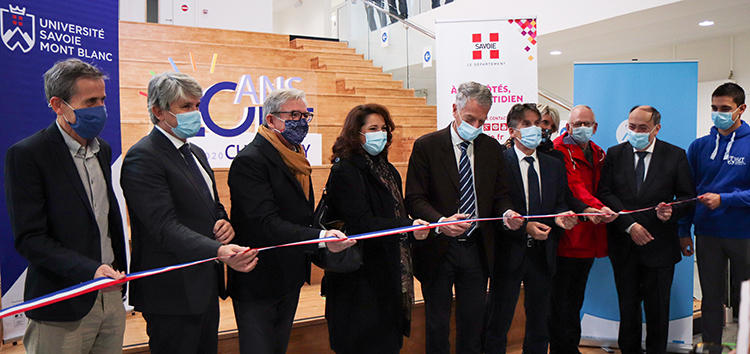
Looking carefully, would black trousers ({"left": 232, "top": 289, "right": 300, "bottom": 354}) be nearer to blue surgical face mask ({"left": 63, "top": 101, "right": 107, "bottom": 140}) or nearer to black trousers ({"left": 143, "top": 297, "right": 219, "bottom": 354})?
black trousers ({"left": 143, "top": 297, "right": 219, "bottom": 354})

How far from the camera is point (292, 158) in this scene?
2.15 m

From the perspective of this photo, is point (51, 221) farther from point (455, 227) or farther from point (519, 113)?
point (519, 113)

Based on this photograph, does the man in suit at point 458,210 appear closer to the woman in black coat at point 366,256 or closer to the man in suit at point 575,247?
the woman in black coat at point 366,256

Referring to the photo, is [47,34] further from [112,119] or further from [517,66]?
[517,66]

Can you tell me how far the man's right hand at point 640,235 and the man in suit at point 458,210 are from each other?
2.83 feet

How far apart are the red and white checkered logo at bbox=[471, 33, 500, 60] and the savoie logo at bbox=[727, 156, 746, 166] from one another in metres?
1.77

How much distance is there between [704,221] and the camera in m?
3.04

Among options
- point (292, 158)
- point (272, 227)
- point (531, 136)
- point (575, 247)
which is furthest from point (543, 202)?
point (272, 227)

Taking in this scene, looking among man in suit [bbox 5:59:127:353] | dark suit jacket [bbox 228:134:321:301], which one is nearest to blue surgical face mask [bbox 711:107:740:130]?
dark suit jacket [bbox 228:134:321:301]

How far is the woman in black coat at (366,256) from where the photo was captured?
88.3 inches

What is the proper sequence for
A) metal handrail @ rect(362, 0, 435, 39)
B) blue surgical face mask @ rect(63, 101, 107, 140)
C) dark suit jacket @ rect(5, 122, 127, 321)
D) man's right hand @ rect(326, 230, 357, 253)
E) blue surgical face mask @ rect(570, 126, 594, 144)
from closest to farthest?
dark suit jacket @ rect(5, 122, 127, 321)
blue surgical face mask @ rect(63, 101, 107, 140)
man's right hand @ rect(326, 230, 357, 253)
blue surgical face mask @ rect(570, 126, 594, 144)
metal handrail @ rect(362, 0, 435, 39)

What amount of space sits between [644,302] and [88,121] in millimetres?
3140

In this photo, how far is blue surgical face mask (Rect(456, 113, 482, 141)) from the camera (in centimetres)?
259

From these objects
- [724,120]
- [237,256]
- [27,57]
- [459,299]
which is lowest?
[459,299]
